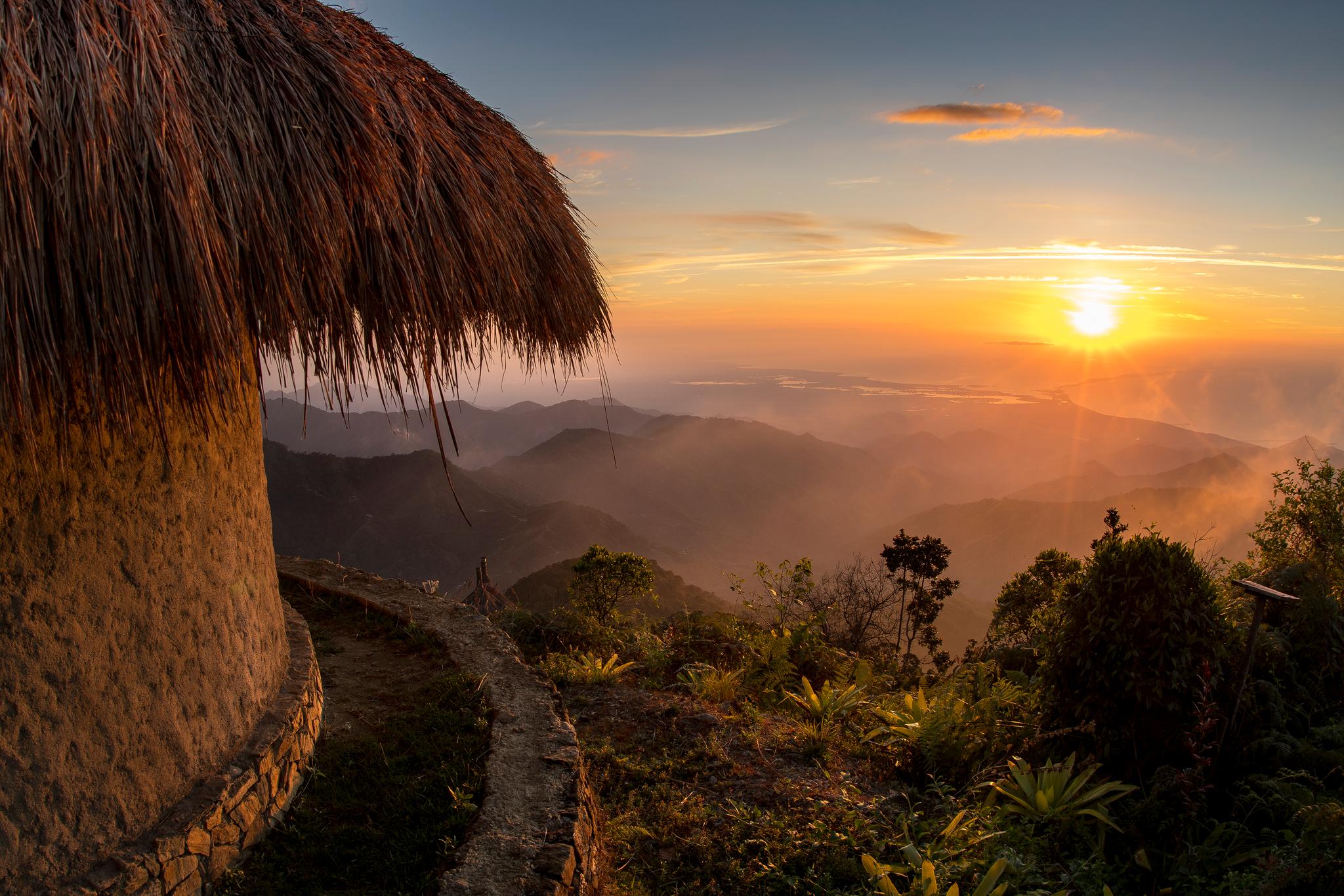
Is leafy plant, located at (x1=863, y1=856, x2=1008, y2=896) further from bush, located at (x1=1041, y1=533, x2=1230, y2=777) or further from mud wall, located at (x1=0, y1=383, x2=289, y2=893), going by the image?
mud wall, located at (x1=0, y1=383, x2=289, y2=893)

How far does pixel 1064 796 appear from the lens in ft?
13.2

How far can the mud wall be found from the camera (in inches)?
89.7

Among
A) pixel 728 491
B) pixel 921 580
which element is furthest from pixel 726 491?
pixel 921 580

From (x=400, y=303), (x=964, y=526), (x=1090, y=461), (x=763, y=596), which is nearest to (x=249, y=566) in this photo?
(x=400, y=303)

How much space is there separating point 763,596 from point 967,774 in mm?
3776

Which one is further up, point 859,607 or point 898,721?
point 898,721

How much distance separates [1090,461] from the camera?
9344 cm

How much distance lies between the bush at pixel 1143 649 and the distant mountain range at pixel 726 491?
30339mm

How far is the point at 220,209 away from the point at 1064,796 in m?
5.00

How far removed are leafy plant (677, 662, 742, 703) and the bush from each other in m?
2.50

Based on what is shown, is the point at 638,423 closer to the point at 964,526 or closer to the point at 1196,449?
the point at 964,526

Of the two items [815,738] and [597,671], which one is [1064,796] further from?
[597,671]

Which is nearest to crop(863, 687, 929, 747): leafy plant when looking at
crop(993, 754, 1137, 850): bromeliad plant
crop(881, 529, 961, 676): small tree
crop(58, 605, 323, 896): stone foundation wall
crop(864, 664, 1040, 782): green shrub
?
crop(864, 664, 1040, 782): green shrub

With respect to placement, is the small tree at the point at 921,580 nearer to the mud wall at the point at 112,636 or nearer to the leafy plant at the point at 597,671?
the leafy plant at the point at 597,671
